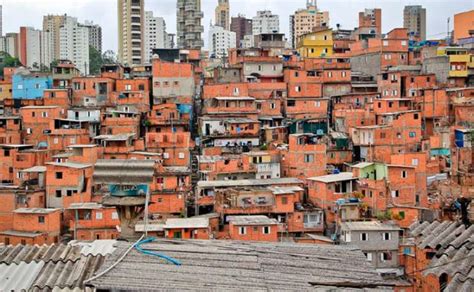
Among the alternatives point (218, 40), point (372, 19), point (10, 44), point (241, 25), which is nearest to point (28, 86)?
point (372, 19)

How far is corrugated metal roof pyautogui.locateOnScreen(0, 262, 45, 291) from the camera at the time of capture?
534 centimetres

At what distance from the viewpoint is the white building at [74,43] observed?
235 feet

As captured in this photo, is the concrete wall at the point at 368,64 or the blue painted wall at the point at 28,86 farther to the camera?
the concrete wall at the point at 368,64

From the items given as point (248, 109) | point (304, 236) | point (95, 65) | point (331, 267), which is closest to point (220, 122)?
point (248, 109)

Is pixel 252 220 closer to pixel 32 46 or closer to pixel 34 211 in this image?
pixel 34 211

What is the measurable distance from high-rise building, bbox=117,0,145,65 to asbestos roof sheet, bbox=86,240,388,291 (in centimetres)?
5451

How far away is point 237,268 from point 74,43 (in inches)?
2758

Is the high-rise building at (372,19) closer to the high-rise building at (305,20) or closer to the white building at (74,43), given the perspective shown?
the high-rise building at (305,20)

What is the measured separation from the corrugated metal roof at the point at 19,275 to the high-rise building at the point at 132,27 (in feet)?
180

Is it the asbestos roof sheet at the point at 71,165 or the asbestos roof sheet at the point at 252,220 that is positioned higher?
the asbestos roof sheet at the point at 71,165

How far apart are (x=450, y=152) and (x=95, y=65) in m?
45.2

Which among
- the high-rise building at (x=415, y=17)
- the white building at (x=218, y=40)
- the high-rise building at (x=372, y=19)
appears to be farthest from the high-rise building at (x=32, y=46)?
the high-rise building at (x=415, y=17)

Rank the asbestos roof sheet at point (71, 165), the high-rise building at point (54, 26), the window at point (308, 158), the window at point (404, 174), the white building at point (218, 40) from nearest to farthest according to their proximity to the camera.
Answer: the window at point (404, 174) < the asbestos roof sheet at point (71, 165) < the window at point (308, 158) < the high-rise building at point (54, 26) < the white building at point (218, 40)

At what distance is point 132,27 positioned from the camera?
5997 centimetres
